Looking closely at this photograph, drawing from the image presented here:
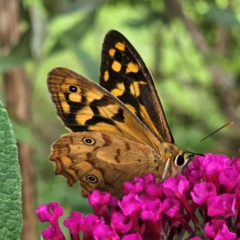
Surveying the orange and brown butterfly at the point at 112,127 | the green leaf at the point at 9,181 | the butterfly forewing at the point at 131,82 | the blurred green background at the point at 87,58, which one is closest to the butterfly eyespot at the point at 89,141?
the orange and brown butterfly at the point at 112,127

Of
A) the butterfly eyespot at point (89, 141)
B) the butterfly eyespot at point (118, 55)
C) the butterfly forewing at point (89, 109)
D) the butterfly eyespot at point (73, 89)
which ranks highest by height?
the butterfly eyespot at point (118, 55)

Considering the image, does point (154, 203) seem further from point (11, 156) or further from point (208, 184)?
point (11, 156)

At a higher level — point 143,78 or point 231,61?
point 143,78

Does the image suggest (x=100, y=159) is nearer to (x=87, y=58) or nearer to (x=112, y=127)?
(x=112, y=127)

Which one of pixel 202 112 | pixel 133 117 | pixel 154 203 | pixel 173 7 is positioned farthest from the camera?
pixel 202 112

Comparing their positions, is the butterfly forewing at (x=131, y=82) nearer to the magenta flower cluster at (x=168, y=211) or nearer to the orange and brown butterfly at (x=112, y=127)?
the orange and brown butterfly at (x=112, y=127)

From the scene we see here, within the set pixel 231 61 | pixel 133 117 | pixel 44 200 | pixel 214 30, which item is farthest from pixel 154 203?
pixel 214 30

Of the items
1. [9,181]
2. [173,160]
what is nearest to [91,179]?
[173,160]

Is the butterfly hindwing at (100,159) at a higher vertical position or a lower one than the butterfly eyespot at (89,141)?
lower
